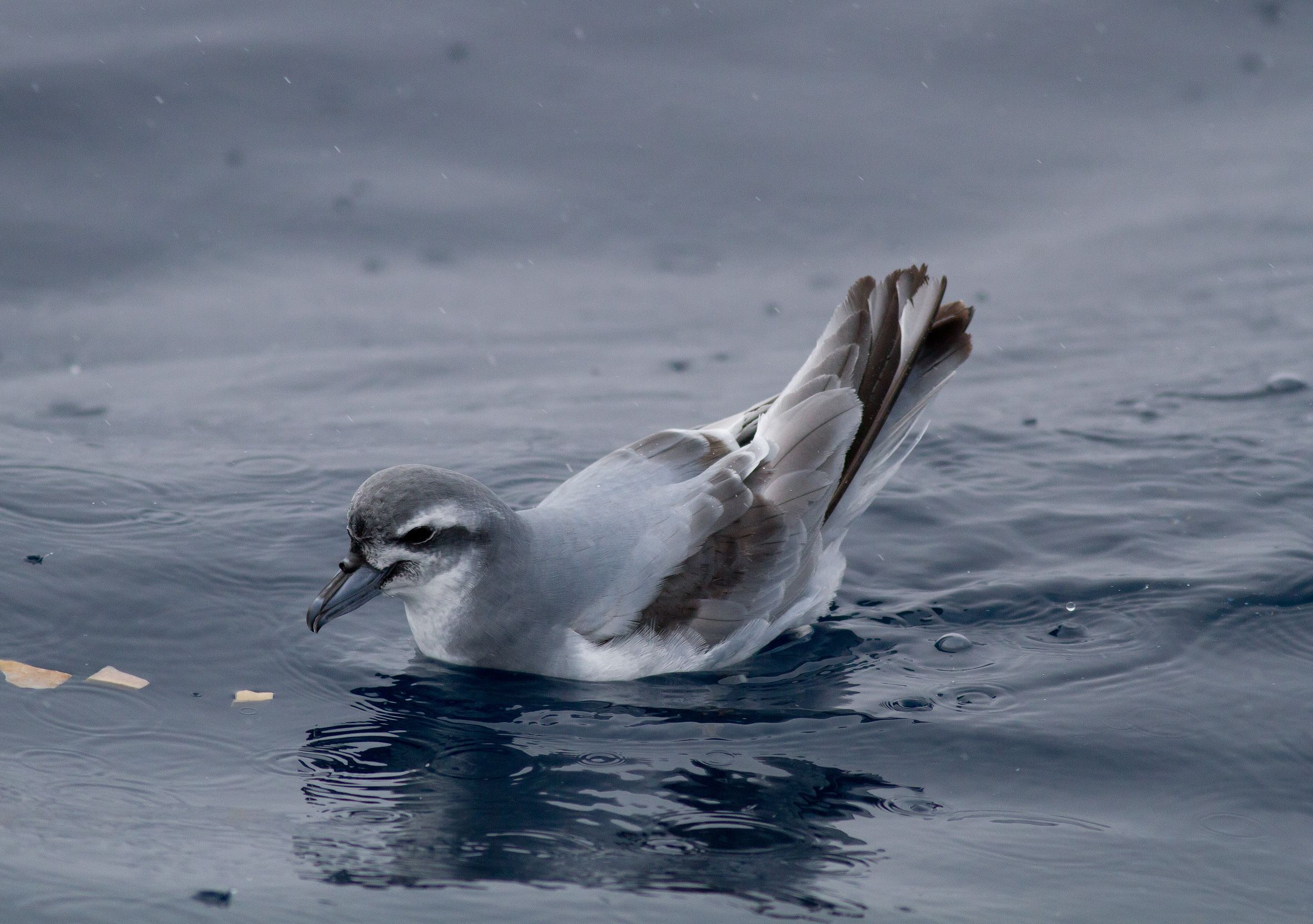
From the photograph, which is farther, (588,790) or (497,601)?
(497,601)

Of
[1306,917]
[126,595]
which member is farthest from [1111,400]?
[126,595]

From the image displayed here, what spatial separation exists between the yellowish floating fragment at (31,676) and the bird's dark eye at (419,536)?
160 cm

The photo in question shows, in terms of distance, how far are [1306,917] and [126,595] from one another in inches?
211

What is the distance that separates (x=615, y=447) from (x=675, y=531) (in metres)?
2.67

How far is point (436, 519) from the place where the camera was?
20.8 ft

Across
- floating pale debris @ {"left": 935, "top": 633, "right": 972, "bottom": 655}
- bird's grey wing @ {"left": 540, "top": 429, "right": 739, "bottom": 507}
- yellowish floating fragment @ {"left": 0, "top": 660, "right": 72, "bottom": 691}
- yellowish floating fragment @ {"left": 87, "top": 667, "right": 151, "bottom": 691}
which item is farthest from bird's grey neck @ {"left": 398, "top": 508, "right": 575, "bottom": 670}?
floating pale debris @ {"left": 935, "top": 633, "right": 972, "bottom": 655}

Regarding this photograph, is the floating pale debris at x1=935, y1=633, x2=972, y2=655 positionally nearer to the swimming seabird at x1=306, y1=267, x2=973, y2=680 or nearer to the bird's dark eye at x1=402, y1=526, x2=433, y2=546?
the swimming seabird at x1=306, y1=267, x2=973, y2=680

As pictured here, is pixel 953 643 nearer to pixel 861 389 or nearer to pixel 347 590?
pixel 861 389

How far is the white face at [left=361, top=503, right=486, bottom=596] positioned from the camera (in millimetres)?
6305

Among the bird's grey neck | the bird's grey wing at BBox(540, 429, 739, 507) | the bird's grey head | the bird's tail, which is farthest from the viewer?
the bird's tail

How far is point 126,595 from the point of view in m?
7.28

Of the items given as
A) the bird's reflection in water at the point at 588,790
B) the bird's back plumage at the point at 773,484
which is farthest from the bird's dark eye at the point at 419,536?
the bird's back plumage at the point at 773,484

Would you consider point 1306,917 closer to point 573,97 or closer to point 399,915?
point 399,915

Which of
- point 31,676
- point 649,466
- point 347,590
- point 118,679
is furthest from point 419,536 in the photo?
point 31,676
